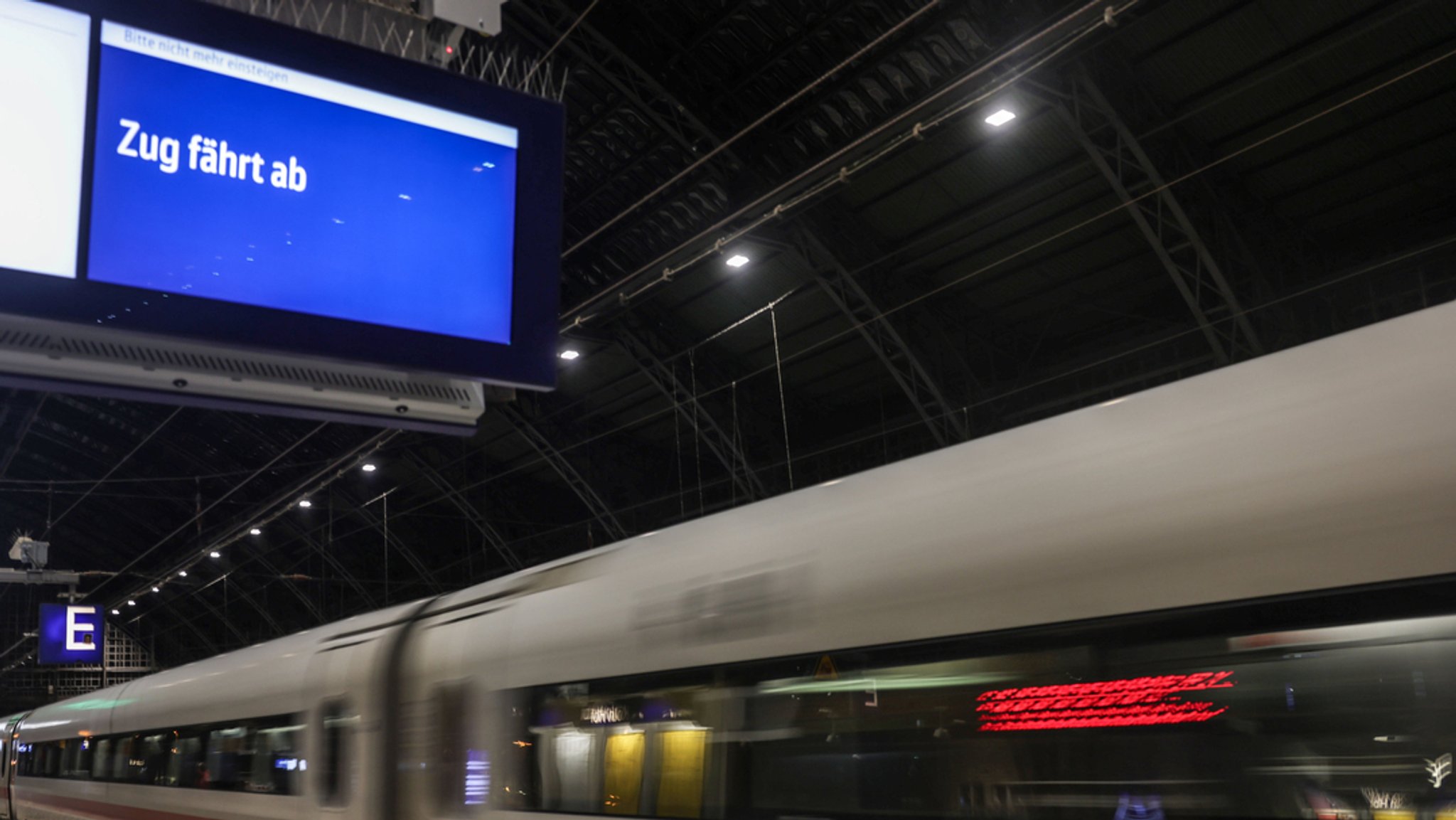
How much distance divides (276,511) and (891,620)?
89.6 feet

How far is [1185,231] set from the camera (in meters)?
14.7

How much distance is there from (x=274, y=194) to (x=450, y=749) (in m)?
3.74

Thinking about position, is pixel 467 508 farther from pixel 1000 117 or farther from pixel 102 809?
pixel 1000 117

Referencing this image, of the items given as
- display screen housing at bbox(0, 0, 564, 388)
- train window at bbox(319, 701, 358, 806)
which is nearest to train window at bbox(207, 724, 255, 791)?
train window at bbox(319, 701, 358, 806)

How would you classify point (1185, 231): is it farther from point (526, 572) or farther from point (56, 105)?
point (56, 105)

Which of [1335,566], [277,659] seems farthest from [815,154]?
[1335,566]

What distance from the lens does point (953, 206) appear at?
1644 cm

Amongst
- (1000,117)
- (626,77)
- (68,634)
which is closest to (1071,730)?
(1000,117)

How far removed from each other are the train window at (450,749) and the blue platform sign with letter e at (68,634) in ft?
64.7

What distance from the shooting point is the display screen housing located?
4273 mm

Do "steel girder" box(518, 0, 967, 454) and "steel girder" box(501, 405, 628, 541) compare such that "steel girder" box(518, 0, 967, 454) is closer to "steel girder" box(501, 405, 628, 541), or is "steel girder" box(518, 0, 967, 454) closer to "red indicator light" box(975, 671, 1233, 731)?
"steel girder" box(501, 405, 628, 541)

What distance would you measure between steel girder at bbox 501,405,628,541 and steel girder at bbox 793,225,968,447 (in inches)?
341

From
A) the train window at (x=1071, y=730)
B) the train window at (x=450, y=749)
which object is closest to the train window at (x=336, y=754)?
the train window at (x=450, y=749)

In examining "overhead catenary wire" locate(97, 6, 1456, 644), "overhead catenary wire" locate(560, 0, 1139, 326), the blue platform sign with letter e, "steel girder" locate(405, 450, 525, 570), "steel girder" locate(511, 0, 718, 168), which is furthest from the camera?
"steel girder" locate(405, 450, 525, 570)
